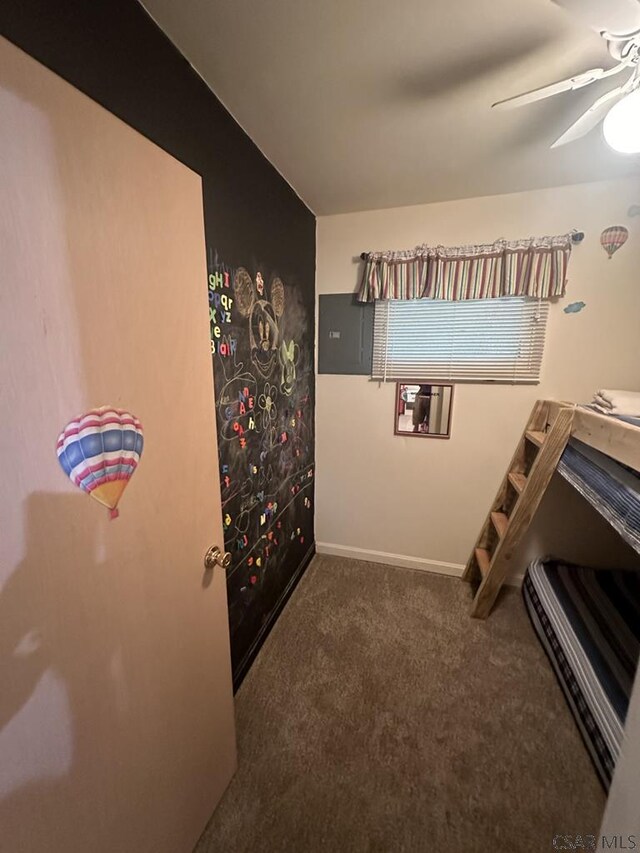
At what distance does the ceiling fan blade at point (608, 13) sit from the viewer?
2.39ft

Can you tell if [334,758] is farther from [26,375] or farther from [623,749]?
[26,375]

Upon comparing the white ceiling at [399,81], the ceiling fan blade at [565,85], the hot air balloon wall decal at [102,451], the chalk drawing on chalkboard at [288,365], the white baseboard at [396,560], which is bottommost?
the white baseboard at [396,560]

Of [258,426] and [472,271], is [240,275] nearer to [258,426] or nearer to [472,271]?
[258,426]

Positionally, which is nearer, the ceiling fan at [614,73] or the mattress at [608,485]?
the ceiling fan at [614,73]

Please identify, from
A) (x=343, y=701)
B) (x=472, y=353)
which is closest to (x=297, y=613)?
(x=343, y=701)

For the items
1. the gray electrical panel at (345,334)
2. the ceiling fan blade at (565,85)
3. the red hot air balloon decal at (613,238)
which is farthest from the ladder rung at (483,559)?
the ceiling fan blade at (565,85)

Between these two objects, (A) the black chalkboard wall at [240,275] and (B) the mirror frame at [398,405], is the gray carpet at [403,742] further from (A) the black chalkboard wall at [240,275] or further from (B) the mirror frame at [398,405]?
(B) the mirror frame at [398,405]

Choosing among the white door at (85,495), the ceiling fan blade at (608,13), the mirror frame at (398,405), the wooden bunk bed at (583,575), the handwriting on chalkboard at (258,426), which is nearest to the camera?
the white door at (85,495)

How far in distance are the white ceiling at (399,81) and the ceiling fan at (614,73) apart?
10cm

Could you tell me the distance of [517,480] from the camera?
A: 197 cm

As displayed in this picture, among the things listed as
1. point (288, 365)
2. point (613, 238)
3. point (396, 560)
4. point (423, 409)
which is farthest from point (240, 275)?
point (396, 560)

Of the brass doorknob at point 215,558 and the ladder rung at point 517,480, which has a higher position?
the brass doorknob at point 215,558

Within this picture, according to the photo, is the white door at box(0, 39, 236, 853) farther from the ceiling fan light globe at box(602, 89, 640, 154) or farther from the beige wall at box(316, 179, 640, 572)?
the beige wall at box(316, 179, 640, 572)

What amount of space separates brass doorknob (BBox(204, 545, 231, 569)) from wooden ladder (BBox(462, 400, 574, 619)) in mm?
1559
